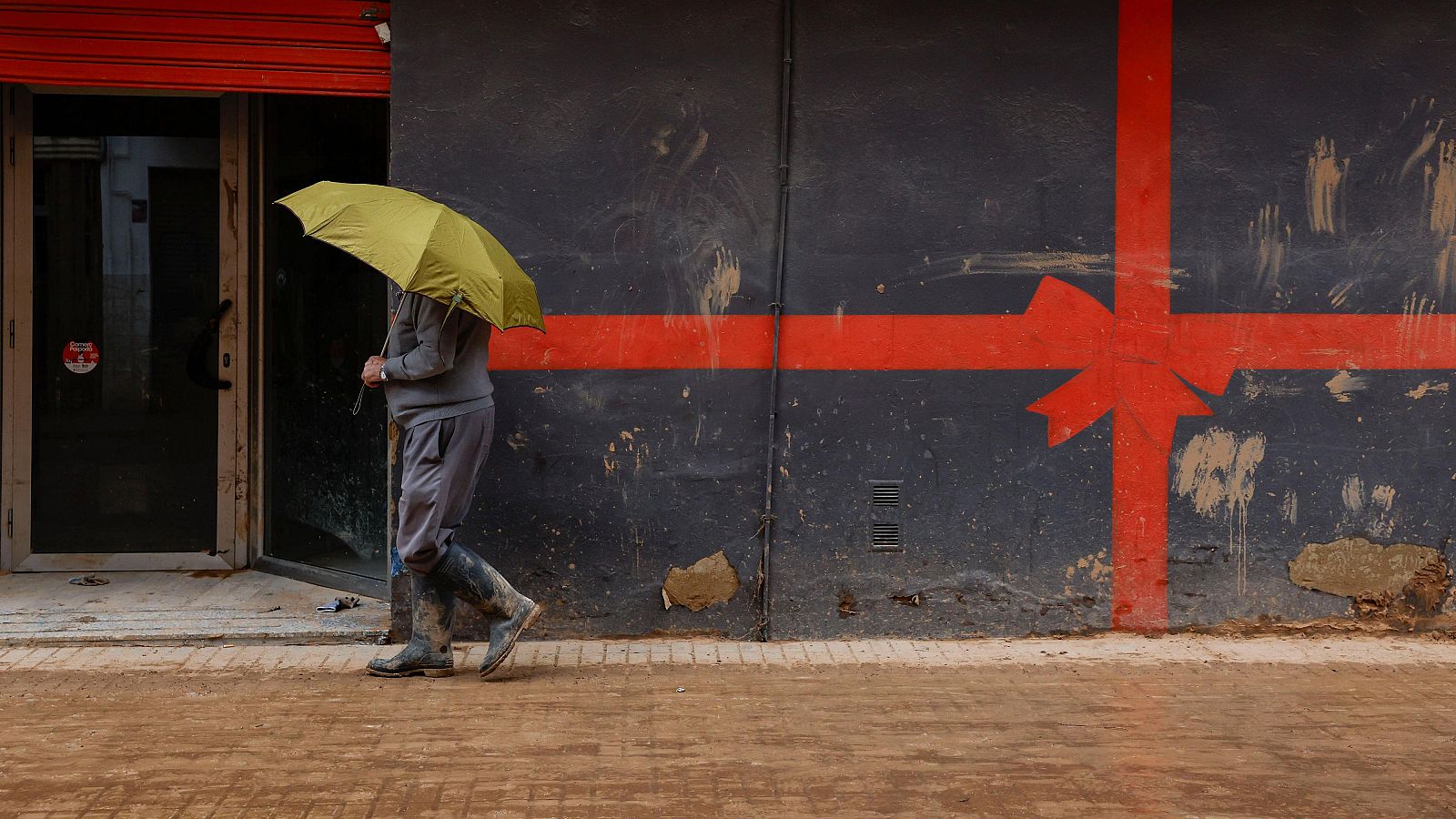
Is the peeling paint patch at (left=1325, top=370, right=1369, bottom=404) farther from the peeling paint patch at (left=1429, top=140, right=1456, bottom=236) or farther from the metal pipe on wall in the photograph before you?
the metal pipe on wall

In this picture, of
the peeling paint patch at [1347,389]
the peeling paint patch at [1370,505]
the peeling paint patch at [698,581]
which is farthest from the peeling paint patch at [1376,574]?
the peeling paint patch at [698,581]

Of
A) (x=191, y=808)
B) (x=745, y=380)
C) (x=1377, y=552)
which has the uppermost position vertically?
(x=745, y=380)

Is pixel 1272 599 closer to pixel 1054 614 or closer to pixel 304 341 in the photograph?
pixel 1054 614

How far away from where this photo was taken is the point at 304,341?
7.11 metres

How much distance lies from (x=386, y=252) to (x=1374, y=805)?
12.2 feet

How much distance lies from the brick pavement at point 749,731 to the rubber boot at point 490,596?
6.3 inches

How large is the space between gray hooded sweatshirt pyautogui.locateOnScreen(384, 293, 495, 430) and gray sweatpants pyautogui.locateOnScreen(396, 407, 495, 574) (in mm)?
57

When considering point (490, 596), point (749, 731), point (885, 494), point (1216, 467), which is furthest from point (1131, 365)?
point (490, 596)

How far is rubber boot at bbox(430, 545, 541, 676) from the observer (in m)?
5.21

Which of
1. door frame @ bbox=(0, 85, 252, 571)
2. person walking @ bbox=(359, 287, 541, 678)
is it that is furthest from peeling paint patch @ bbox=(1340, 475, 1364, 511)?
door frame @ bbox=(0, 85, 252, 571)

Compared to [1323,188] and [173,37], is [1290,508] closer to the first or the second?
[1323,188]

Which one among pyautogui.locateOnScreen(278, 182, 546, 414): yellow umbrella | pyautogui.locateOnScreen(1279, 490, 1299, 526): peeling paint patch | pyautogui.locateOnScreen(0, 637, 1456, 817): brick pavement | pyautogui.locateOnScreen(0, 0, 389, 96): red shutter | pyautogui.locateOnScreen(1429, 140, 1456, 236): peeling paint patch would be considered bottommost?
pyautogui.locateOnScreen(0, 637, 1456, 817): brick pavement

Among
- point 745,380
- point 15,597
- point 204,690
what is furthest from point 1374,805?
point 15,597

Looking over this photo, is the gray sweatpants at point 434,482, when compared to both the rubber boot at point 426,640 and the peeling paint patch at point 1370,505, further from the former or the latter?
the peeling paint patch at point 1370,505
